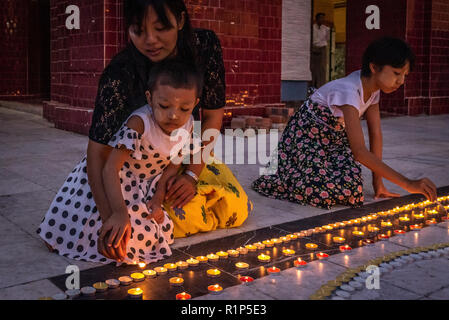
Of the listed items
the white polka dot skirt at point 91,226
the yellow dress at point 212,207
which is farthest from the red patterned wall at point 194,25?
the white polka dot skirt at point 91,226

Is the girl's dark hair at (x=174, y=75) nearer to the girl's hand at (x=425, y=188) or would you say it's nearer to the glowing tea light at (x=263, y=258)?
the glowing tea light at (x=263, y=258)

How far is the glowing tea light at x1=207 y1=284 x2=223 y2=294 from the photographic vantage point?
1.85 m

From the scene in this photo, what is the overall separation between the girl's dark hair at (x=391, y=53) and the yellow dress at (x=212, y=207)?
104 centimetres

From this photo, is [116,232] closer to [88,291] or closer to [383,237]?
[88,291]

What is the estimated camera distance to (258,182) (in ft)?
11.4

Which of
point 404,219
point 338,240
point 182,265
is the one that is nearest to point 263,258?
point 182,265

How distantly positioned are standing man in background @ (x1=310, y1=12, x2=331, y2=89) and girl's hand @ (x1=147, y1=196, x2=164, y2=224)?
28.0 ft

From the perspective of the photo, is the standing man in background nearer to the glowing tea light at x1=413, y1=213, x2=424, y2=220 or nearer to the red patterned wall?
the red patterned wall

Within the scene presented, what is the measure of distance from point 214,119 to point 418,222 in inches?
48.4

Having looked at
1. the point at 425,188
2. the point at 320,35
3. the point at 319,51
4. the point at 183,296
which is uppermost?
the point at 320,35

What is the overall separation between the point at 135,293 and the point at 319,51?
9.39 metres

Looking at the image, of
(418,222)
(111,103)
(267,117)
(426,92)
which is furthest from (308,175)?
(426,92)

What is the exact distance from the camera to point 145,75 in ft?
7.39

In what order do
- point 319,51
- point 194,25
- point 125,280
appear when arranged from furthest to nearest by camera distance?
point 319,51, point 194,25, point 125,280
